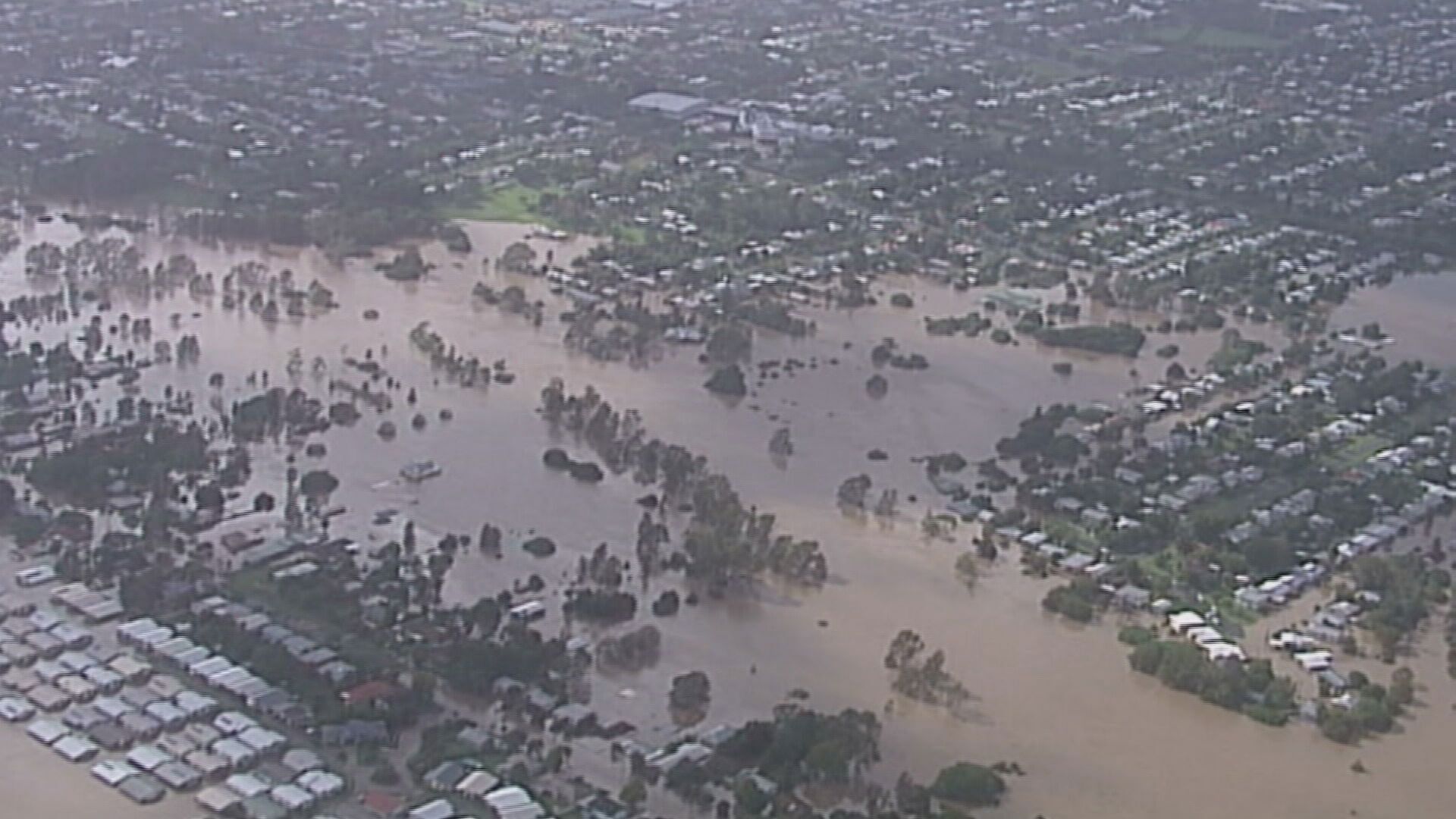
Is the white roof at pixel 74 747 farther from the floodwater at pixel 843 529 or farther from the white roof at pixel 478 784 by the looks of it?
the floodwater at pixel 843 529

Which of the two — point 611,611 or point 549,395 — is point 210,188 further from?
point 611,611

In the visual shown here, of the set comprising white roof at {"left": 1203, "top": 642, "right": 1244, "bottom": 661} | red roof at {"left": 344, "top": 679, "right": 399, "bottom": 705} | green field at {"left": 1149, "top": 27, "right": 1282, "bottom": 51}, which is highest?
red roof at {"left": 344, "top": 679, "right": 399, "bottom": 705}

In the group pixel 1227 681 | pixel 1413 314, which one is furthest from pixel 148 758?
pixel 1413 314

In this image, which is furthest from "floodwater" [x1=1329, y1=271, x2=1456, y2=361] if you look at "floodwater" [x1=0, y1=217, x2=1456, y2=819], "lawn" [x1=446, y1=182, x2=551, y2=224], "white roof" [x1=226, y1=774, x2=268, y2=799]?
"white roof" [x1=226, y1=774, x2=268, y2=799]

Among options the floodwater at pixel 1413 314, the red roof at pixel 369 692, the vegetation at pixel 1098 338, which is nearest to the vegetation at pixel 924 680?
the red roof at pixel 369 692

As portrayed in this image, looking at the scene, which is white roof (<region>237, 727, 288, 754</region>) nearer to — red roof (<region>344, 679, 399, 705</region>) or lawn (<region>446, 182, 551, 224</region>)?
red roof (<region>344, 679, 399, 705</region>)

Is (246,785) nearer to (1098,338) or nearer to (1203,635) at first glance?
(1203,635)
